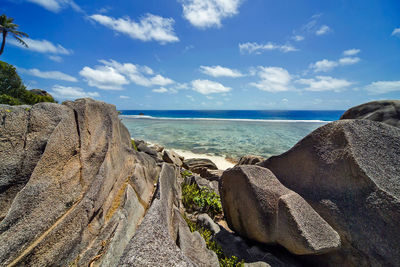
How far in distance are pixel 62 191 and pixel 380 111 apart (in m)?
11.0

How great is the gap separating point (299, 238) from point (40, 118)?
5.88 meters

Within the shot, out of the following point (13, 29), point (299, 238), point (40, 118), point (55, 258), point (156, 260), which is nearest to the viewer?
point (156, 260)

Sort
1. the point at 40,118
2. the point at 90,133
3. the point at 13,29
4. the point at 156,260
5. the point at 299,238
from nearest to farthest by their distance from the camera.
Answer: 1. the point at 156,260
2. the point at 299,238
3. the point at 40,118
4. the point at 90,133
5. the point at 13,29

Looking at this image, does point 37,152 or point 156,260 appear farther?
point 37,152

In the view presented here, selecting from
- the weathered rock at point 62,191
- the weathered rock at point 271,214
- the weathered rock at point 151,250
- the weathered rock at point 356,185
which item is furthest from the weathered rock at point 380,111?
the weathered rock at point 62,191

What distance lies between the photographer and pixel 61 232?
3020 mm

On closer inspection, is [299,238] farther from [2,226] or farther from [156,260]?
[2,226]

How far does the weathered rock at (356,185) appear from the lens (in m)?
3.21

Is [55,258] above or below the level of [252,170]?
below

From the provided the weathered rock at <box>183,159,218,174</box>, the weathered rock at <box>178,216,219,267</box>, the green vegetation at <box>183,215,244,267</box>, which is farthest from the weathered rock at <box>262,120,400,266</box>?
the weathered rock at <box>183,159,218,174</box>

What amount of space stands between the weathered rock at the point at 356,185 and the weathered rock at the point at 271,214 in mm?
401

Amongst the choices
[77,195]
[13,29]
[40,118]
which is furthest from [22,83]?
[13,29]

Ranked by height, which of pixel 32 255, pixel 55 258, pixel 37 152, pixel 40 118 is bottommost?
pixel 55 258

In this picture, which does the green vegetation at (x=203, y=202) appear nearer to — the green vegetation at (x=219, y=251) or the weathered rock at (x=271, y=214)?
the green vegetation at (x=219, y=251)
